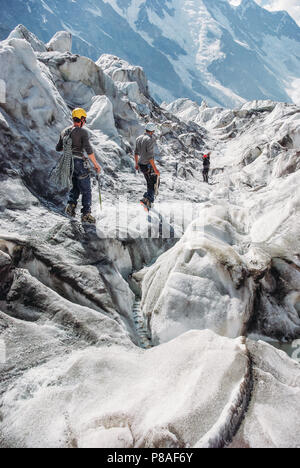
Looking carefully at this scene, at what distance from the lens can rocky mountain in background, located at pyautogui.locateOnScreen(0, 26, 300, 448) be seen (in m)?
2.94

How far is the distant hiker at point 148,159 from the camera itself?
8391mm

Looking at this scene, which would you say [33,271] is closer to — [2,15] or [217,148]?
[217,148]

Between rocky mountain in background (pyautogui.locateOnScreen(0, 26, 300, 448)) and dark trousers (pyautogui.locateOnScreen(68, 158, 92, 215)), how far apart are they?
2.04 feet

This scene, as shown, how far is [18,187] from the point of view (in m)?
7.01

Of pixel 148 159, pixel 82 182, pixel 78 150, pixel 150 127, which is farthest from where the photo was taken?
pixel 148 159

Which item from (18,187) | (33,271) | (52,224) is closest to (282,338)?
(33,271)

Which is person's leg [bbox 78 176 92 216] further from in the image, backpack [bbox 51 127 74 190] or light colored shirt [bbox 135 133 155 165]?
light colored shirt [bbox 135 133 155 165]

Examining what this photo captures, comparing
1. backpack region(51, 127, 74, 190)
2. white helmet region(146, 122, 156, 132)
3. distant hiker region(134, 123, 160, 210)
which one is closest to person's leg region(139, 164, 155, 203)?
distant hiker region(134, 123, 160, 210)

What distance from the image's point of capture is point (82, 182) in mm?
6730

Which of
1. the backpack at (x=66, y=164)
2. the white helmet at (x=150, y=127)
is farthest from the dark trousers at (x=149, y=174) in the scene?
the backpack at (x=66, y=164)

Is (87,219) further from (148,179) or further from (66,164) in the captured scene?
(148,179)

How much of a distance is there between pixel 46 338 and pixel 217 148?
132 ft

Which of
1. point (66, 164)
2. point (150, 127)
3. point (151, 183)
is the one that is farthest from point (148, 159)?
point (66, 164)

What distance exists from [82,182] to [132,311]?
9.85 feet
